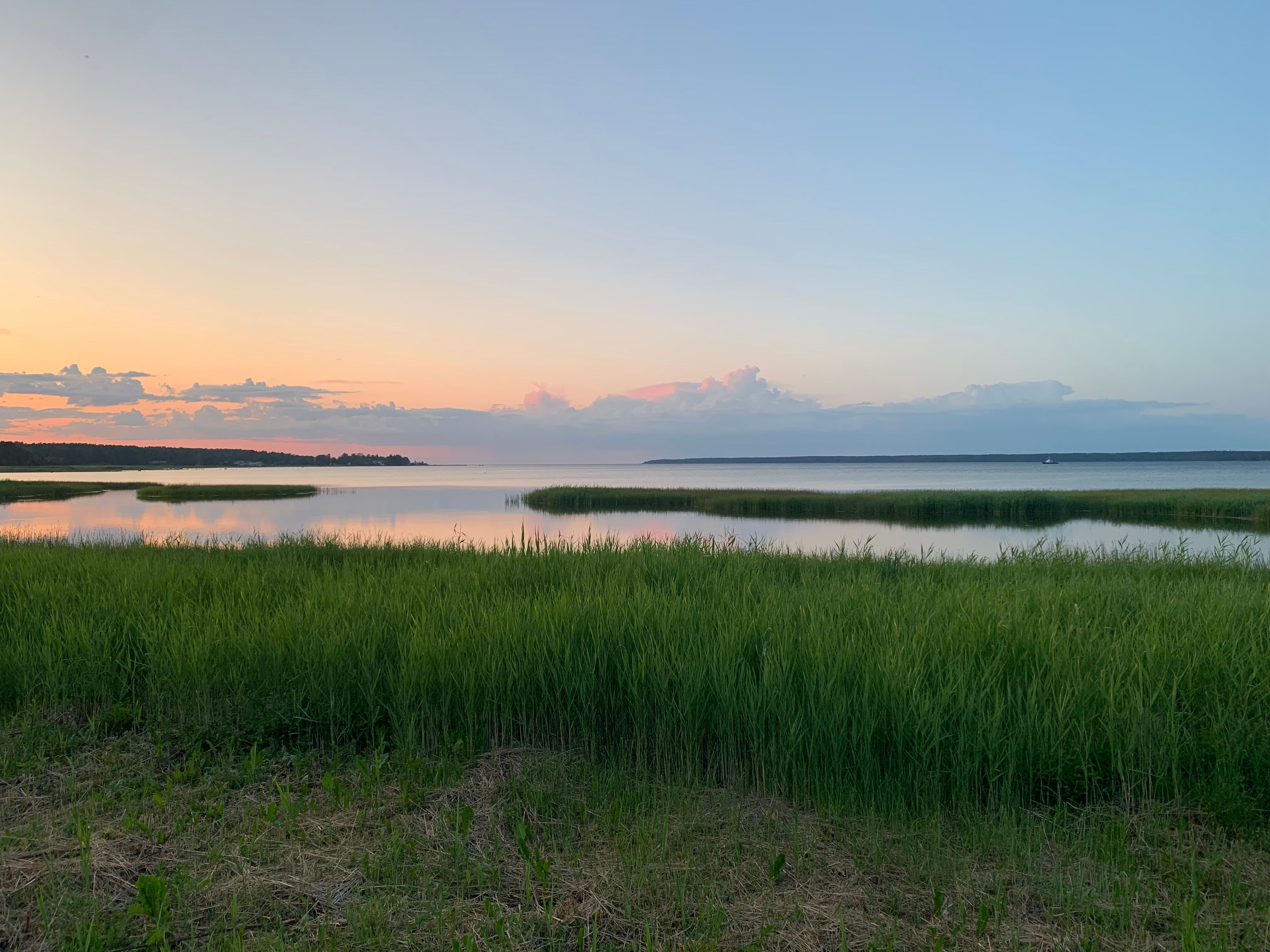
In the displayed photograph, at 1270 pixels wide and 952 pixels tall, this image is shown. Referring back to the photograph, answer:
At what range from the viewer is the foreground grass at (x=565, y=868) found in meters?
2.99

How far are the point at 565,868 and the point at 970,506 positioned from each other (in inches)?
1604

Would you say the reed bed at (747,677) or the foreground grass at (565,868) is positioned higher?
the reed bed at (747,677)

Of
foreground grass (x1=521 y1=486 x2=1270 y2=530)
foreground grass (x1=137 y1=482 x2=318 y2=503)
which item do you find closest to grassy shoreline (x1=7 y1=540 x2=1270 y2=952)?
foreground grass (x1=521 y1=486 x2=1270 y2=530)

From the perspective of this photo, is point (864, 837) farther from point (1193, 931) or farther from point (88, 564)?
point (88, 564)

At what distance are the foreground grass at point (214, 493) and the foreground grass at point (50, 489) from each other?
3.34m

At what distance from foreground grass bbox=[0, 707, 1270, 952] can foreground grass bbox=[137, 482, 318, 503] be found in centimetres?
5073

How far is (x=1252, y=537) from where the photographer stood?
2459cm

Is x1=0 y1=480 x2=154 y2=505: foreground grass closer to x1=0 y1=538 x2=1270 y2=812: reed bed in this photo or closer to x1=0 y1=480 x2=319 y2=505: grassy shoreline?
x1=0 y1=480 x2=319 y2=505: grassy shoreline

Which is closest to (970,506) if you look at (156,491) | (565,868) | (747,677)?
(747,677)

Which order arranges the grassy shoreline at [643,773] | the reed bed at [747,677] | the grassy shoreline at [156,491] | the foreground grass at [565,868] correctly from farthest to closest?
the grassy shoreline at [156,491] → the reed bed at [747,677] → the grassy shoreline at [643,773] → the foreground grass at [565,868]

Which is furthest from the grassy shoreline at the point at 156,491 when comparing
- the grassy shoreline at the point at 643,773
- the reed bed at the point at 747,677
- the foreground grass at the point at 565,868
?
the foreground grass at the point at 565,868

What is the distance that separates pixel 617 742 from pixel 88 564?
33.2 ft

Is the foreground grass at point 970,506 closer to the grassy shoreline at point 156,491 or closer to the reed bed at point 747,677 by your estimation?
the grassy shoreline at point 156,491

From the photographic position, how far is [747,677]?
16.5 feet
